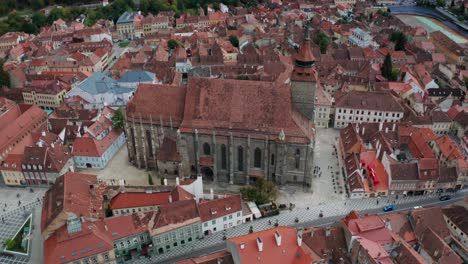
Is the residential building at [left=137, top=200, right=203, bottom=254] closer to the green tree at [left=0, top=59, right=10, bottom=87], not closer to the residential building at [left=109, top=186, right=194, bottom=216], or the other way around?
the residential building at [left=109, top=186, right=194, bottom=216]

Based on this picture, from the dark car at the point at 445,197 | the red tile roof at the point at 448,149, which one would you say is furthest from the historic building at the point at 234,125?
the red tile roof at the point at 448,149

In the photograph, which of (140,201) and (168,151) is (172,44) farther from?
(140,201)

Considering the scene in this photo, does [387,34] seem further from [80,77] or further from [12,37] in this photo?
[12,37]

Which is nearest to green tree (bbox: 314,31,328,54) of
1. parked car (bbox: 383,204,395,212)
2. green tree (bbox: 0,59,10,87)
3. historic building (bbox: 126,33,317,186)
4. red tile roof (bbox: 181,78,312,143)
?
historic building (bbox: 126,33,317,186)

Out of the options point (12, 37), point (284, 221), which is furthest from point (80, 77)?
point (284, 221)

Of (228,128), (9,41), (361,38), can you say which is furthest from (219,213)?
(9,41)

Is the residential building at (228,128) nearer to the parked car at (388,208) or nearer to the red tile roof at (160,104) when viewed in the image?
the red tile roof at (160,104)
